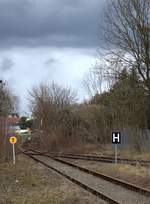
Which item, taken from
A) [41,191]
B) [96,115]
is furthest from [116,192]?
[96,115]

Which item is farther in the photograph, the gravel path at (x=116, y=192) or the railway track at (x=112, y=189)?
the railway track at (x=112, y=189)

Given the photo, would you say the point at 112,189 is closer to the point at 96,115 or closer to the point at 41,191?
the point at 41,191

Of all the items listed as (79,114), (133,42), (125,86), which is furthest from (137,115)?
(79,114)

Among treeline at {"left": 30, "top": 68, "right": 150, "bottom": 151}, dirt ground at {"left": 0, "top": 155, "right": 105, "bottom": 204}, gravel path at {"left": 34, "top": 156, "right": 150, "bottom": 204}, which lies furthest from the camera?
treeline at {"left": 30, "top": 68, "right": 150, "bottom": 151}

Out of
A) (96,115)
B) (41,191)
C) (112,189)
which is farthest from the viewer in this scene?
(96,115)

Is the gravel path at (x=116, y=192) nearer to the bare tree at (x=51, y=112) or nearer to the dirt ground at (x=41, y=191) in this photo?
the dirt ground at (x=41, y=191)

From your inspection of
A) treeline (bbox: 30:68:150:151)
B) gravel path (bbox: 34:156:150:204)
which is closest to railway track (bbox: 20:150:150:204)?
gravel path (bbox: 34:156:150:204)

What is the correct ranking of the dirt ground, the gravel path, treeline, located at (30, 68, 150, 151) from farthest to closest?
treeline, located at (30, 68, 150, 151)
the dirt ground
the gravel path

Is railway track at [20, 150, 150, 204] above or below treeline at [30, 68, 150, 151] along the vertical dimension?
below

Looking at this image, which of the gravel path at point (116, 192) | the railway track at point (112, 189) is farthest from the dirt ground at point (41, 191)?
the gravel path at point (116, 192)

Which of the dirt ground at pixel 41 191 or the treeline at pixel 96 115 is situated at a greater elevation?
the treeline at pixel 96 115

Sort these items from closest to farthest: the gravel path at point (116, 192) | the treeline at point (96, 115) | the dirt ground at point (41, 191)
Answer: the gravel path at point (116, 192) → the dirt ground at point (41, 191) → the treeline at point (96, 115)

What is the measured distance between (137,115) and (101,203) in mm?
30958

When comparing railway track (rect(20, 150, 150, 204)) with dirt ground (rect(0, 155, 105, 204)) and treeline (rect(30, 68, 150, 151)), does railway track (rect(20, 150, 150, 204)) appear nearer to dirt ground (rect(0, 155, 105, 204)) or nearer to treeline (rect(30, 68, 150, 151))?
dirt ground (rect(0, 155, 105, 204))
